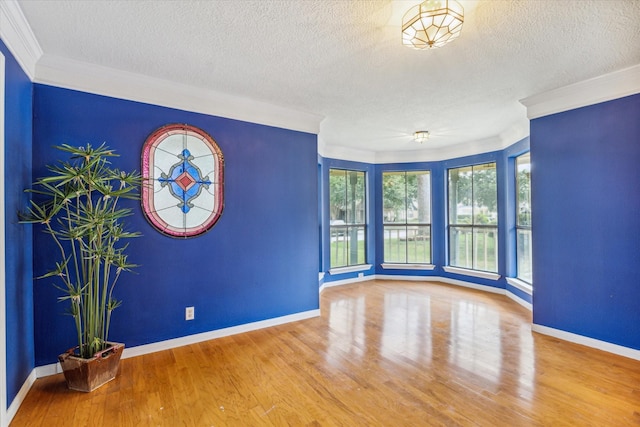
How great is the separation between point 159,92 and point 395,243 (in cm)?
469

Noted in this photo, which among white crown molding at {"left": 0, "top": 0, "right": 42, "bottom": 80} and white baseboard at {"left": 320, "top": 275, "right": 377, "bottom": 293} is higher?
white crown molding at {"left": 0, "top": 0, "right": 42, "bottom": 80}

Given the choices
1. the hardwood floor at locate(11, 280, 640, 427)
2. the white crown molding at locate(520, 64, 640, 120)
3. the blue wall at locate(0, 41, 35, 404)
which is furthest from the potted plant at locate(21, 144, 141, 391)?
the white crown molding at locate(520, 64, 640, 120)

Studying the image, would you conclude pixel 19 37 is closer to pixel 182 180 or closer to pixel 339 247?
pixel 182 180

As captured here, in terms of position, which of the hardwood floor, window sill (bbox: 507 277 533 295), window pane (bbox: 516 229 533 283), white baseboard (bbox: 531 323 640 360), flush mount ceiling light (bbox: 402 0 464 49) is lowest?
the hardwood floor

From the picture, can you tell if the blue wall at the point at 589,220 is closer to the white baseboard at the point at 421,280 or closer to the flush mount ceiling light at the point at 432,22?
the white baseboard at the point at 421,280

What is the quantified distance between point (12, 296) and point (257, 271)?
1.92 m

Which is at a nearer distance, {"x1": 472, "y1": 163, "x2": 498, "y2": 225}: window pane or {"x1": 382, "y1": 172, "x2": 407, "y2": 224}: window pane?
{"x1": 472, "y1": 163, "x2": 498, "y2": 225}: window pane

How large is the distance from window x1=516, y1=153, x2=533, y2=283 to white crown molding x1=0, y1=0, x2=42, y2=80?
539cm

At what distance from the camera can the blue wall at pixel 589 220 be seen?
2658 mm

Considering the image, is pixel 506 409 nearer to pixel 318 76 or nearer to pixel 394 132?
pixel 318 76

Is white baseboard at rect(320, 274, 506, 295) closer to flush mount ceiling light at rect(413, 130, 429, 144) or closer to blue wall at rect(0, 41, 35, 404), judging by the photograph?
flush mount ceiling light at rect(413, 130, 429, 144)

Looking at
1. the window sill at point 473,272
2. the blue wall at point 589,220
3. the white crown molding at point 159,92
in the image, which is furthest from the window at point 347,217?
the blue wall at point 589,220

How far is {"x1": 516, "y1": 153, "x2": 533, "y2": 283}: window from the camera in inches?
170

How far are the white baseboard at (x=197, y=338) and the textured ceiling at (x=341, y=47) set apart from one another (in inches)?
95.7
